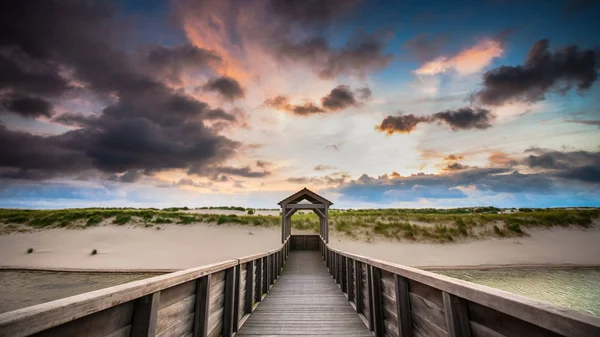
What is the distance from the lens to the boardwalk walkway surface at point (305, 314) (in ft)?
13.8

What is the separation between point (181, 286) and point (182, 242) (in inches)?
1033

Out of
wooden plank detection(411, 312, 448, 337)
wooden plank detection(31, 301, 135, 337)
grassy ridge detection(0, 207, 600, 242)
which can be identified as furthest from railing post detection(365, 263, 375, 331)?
grassy ridge detection(0, 207, 600, 242)

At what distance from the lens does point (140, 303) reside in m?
1.84

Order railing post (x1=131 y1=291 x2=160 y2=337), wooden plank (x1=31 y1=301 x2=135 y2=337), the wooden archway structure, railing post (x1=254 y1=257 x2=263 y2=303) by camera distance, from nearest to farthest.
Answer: wooden plank (x1=31 y1=301 x2=135 y2=337) < railing post (x1=131 y1=291 x2=160 y2=337) < railing post (x1=254 y1=257 x2=263 y2=303) < the wooden archway structure

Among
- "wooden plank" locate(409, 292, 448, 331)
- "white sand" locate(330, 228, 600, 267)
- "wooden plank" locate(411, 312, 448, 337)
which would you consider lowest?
"white sand" locate(330, 228, 600, 267)

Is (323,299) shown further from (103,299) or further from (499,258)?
(499,258)

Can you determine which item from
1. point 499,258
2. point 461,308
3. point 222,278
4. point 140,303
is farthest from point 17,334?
point 499,258

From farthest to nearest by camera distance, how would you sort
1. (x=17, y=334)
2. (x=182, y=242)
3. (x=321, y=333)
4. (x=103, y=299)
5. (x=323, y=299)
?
(x=182, y=242) < (x=323, y=299) < (x=321, y=333) < (x=103, y=299) < (x=17, y=334)

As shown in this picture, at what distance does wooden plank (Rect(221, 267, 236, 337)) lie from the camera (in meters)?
3.67

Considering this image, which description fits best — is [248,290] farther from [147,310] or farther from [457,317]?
[457,317]

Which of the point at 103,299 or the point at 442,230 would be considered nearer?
the point at 103,299

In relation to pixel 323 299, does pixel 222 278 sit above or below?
above

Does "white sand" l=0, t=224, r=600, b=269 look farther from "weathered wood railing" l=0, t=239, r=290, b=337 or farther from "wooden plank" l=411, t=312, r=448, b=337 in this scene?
"wooden plank" l=411, t=312, r=448, b=337

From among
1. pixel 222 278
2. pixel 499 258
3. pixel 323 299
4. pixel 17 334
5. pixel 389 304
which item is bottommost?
pixel 499 258
